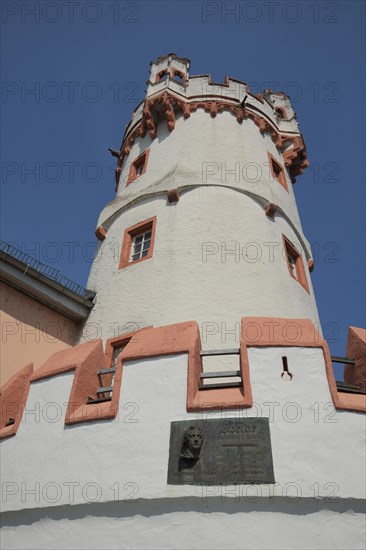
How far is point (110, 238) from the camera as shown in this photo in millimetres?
14344

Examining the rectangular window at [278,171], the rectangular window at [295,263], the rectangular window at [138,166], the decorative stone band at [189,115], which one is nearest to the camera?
the rectangular window at [295,263]

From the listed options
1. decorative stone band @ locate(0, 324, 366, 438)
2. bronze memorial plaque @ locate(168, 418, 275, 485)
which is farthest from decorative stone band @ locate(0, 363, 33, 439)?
bronze memorial plaque @ locate(168, 418, 275, 485)

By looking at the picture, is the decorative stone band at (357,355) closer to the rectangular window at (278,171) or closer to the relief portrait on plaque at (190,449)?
the relief portrait on plaque at (190,449)

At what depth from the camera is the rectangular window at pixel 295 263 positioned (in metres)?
13.4

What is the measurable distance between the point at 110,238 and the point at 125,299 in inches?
122

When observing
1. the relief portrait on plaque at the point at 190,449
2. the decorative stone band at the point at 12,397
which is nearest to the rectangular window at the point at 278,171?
the decorative stone band at the point at 12,397

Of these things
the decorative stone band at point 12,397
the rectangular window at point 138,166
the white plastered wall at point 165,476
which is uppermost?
the rectangular window at point 138,166

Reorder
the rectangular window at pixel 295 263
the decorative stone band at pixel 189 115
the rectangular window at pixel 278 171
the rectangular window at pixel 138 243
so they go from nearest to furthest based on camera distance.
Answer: the rectangular window at pixel 138 243 < the rectangular window at pixel 295 263 < the rectangular window at pixel 278 171 < the decorative stone band at pixel 189 115

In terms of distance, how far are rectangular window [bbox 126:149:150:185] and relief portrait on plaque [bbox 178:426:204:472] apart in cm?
1092

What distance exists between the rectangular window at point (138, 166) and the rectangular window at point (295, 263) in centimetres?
552

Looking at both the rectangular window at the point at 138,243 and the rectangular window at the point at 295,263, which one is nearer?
the rectangular window at the point at 138,243

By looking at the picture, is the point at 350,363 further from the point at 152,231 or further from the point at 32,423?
the point at 152,231

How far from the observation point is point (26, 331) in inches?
460

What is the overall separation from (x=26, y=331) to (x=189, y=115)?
378 inches
